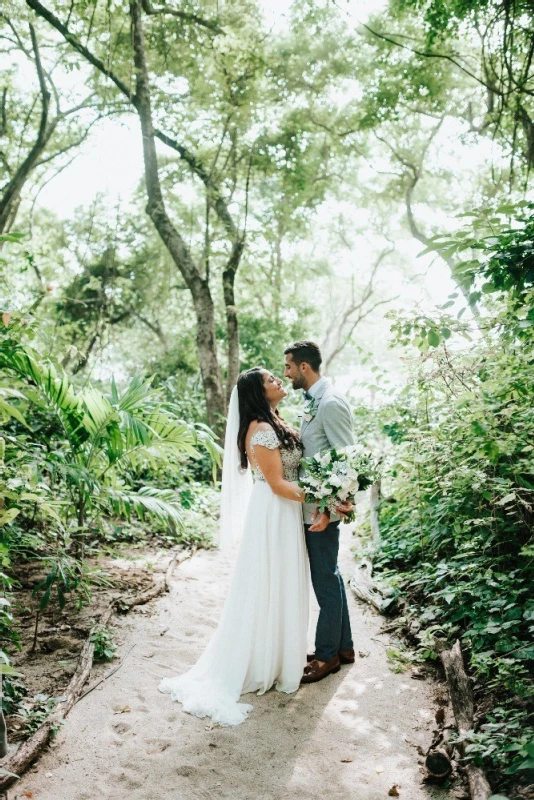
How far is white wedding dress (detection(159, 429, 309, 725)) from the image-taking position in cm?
364

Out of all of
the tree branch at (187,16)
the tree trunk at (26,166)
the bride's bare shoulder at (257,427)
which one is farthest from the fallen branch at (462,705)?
the tree trunk at (26,166)

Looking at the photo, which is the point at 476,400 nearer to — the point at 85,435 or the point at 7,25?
the point at 85,435

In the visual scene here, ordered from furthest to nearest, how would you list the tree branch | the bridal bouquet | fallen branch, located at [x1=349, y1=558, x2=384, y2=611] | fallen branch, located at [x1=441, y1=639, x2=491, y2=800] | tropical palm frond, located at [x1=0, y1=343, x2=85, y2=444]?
the tree branch
fallen branch, located at [x1=349, y1=558, x2=384, y2=611]
tropical palm frond, located at [x1=0, y1=343, x2=85, y2=444]
the bridal bouquet
fallen branch, located at [x1=441, y1=639, x2=491, y2=800]

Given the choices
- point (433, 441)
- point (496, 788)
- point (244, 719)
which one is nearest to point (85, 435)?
point (244, 719)

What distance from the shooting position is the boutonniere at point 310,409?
149 inches

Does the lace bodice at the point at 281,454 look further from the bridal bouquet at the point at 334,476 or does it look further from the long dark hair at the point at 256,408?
the bridal bouquet at the point at 334,476

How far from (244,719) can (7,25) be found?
13.0 m

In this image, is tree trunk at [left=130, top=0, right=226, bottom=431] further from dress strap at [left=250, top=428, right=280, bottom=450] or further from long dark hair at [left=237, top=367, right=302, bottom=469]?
dress strap at [left=250, top=428, right=280, bottom=450]

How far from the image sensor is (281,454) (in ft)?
12.2

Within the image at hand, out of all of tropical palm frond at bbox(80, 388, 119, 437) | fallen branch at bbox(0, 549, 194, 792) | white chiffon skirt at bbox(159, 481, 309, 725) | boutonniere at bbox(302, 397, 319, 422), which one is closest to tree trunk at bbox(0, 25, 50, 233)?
tropical palm frond at bbox(80, 388, 119, 437)

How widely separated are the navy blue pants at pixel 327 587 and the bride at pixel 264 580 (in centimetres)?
8

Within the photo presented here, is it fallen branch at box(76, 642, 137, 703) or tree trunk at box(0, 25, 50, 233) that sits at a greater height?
tree trunk at box(0, 25, 50, 233)

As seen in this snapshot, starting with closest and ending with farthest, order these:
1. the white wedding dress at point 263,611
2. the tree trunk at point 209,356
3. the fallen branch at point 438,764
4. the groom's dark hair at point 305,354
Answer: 1. the fallen branch at point 438,764
2. the white wedding dress at point 263,611
3. the groom's dark hair at point 305,354
4. the tree trunk at point 209,356

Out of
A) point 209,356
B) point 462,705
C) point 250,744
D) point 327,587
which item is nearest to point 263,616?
point 327,587
